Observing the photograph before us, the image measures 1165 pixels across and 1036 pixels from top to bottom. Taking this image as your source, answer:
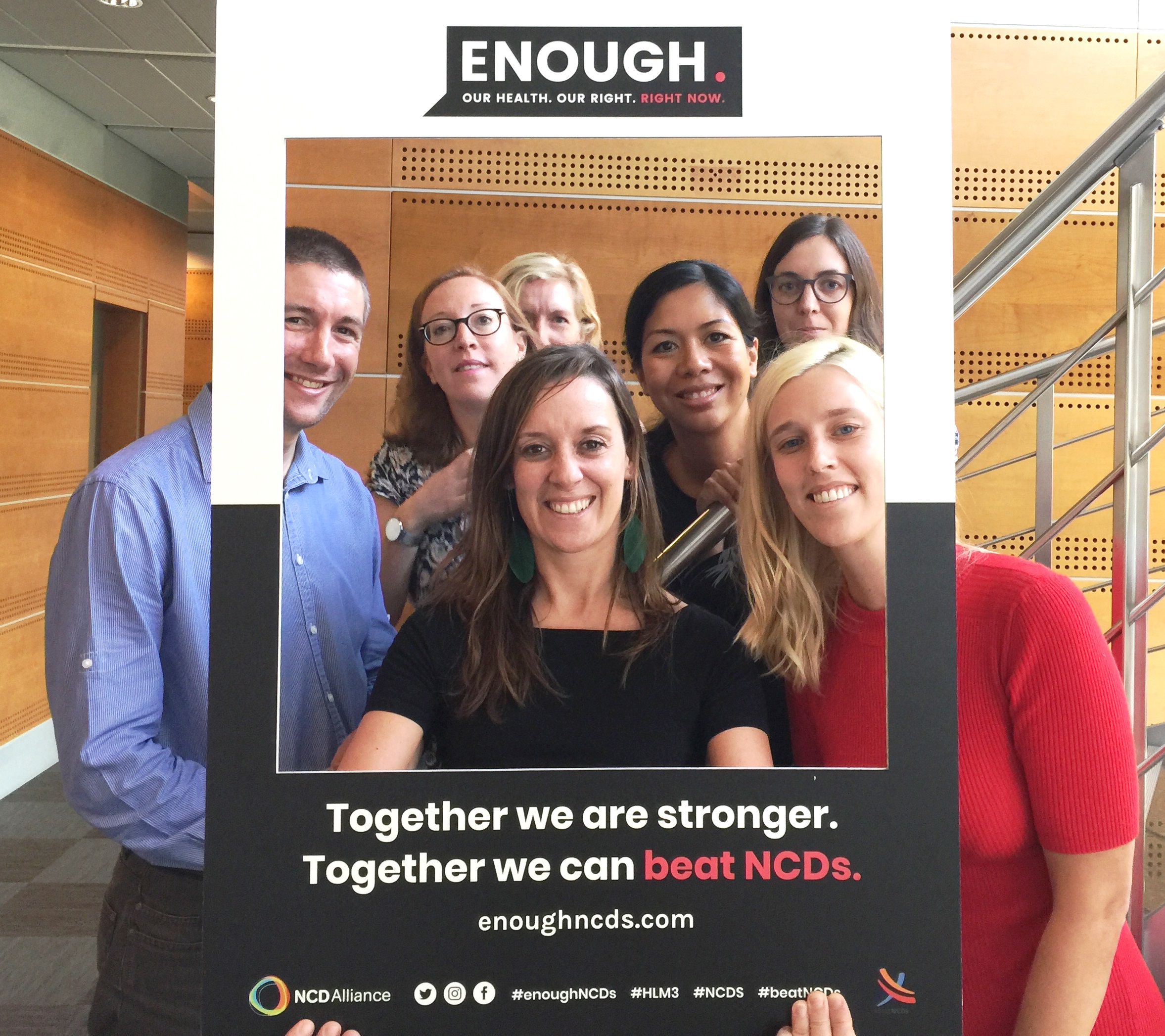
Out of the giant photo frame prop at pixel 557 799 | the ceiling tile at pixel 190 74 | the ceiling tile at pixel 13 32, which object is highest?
the ceiling tile at pixel 190 74

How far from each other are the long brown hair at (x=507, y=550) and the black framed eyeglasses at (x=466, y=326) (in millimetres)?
60

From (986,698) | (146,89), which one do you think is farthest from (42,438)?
(986,698)

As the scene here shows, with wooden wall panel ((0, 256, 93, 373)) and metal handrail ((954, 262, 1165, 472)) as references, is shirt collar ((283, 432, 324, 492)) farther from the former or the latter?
wooden wall panel ((0, 256, 93, 373))

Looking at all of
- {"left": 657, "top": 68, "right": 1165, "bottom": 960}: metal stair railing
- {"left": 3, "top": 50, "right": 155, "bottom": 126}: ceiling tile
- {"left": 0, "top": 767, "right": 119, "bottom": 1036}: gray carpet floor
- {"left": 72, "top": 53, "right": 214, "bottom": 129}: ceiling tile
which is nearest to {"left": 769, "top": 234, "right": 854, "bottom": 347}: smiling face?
{"left": 657, "top": 68, "right": 1165, "bottom": 960}: metal stair railing

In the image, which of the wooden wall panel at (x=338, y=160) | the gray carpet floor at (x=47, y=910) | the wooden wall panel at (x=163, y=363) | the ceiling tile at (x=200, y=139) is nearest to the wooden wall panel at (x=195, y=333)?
the wooden wall panel at (x=163, y=363)

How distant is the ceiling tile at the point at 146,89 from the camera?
539 centimetres

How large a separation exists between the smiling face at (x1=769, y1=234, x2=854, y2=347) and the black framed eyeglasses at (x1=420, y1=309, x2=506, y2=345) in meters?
0.33

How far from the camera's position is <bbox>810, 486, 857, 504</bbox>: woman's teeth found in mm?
1156

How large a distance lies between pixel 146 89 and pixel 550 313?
5.91 metres

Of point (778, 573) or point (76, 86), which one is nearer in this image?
point (778, 573)

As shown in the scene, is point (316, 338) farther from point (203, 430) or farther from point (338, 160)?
point (203, 430)

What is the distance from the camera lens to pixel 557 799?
3.71ft

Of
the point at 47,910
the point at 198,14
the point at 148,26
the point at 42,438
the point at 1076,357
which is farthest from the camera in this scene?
the point at 42,438

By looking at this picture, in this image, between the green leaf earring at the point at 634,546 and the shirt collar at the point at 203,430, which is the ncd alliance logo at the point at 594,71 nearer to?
the green leaf earring at the point at 634,546
